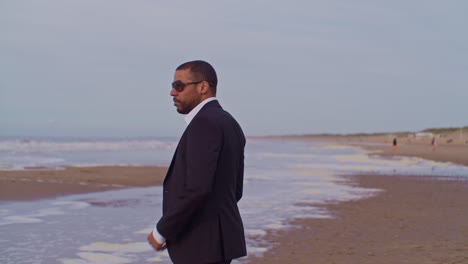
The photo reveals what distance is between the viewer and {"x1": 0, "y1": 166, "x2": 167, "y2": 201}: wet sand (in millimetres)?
12656

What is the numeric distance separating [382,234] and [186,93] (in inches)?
229

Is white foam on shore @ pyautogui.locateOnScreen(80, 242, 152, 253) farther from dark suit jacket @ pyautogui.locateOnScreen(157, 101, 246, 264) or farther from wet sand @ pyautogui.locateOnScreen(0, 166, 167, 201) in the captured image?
wet sand @ pyautogui.locateOnScreen(0, 166, 167, 201)

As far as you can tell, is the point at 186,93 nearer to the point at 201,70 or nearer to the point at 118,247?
the point at 201,70

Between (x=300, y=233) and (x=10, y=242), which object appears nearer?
(x=10, y=242)

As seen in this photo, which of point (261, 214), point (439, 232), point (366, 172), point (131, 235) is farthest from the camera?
point (366, 172)

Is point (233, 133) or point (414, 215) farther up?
point (233, 133)

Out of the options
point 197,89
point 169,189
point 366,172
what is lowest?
point 366,172

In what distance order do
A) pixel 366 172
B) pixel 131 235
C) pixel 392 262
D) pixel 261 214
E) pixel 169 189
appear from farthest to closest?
pixel 366 172 → pixel 261 214 → pixel 131 235 → pixel 392 262 → pixel 169 189

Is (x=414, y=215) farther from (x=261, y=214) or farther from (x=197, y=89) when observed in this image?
(x=197, y=89)

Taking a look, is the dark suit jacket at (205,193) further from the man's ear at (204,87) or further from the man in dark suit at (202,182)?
the man's ear at (204,87)

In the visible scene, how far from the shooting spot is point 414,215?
10266mm

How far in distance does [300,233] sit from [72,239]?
318 cm

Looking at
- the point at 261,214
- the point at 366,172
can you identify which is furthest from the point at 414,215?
the point at 366,172

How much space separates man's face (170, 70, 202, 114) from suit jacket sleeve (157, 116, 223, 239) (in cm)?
26
